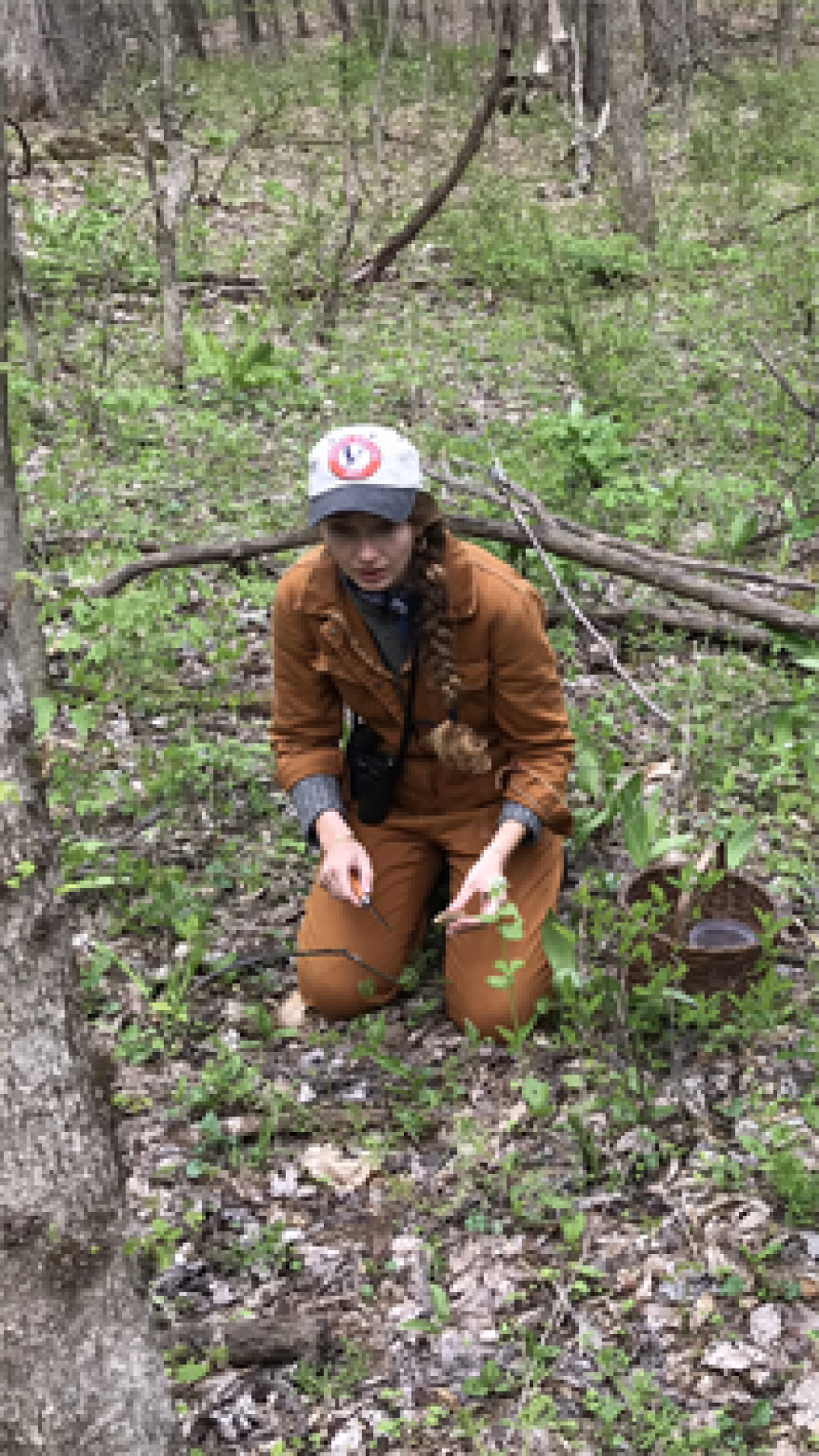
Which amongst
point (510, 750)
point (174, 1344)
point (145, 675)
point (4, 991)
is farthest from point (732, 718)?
point (4, 991)

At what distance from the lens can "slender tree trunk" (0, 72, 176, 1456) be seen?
1728 millimetres

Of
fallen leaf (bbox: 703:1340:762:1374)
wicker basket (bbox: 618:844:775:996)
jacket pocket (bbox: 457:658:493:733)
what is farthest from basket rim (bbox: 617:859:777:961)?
fallen leaf (bbox: 703:1340:762:1374)

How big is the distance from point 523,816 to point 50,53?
13.7 meters

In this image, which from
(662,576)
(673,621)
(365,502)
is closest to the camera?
(365,502)

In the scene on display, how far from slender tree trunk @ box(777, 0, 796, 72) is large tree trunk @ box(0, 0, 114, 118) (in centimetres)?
1122

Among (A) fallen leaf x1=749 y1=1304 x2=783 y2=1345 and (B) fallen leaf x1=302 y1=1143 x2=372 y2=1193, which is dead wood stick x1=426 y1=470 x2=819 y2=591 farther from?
(A) fallen leaf x1=749 y1=1304 x2=783 y2=1345

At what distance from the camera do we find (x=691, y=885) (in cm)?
306

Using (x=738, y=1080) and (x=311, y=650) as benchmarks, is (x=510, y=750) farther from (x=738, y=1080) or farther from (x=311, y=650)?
(x=738, y=1080)

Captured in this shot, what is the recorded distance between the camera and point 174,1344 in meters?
2.48

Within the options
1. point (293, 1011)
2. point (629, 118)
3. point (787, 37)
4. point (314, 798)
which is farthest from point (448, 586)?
point (787, 37)

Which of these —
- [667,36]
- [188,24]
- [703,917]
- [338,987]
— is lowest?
[338,987]

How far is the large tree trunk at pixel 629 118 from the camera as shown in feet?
31.3

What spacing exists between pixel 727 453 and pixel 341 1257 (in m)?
5.25

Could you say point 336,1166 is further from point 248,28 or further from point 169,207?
point 248,28
